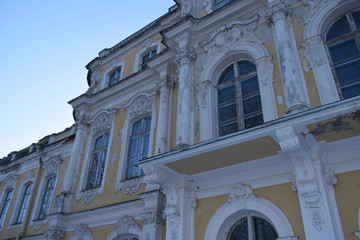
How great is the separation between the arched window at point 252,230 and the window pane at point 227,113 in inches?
93.1

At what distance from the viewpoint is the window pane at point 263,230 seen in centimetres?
573

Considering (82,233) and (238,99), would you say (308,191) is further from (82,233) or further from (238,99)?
(82,233)

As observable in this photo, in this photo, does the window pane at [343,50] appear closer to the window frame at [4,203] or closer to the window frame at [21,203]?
the window frame at [21,203]

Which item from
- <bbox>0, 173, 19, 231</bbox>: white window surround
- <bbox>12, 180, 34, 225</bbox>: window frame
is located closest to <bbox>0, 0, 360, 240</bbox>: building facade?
<bbox>12, 180, 34, 225</bbox>: window frame

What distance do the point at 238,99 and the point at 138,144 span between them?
3700mm

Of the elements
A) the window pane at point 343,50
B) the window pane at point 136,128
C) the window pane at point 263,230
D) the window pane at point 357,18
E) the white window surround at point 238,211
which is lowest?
the window pane at point 263,230

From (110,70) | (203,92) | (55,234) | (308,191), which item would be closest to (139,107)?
A: (203,92)

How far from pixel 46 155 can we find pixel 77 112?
3.19 m

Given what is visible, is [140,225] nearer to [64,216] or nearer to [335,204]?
[64,216]

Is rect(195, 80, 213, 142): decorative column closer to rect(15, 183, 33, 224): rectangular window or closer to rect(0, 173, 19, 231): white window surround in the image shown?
rect(15, 183, 33, 224): rectangular window

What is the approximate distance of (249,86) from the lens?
24.5ft

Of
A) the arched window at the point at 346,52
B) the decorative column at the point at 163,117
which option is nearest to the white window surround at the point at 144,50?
the decorative column at the point at 163,117

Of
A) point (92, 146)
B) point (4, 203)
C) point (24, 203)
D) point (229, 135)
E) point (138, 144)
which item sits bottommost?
point (229, 135)

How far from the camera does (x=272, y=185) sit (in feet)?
19.3
